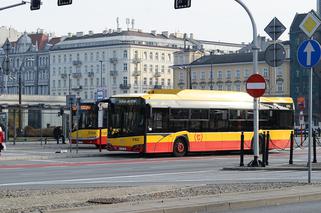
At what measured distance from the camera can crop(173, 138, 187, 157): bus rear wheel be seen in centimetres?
3353

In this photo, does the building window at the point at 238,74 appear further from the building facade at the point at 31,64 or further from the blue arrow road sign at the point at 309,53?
the blue arrow road sign at the point at 309,53

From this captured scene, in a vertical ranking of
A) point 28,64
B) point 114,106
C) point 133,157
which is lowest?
point 133,157

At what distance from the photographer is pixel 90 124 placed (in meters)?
44.0

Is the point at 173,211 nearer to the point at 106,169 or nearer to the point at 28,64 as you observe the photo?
the point at 106,169

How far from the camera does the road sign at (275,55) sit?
23.7 metres

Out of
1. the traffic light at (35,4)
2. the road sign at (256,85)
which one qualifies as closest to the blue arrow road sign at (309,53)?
the road sign at (256,85)

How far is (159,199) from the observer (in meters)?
13.6

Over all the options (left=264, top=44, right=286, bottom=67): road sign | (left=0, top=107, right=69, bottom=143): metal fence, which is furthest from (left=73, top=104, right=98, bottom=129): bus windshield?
(left=264, top=44, right=286, bottom=67): road sign

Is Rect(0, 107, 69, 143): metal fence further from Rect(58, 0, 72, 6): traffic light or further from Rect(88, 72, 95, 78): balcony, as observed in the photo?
Rect(88, 72, 95, 78): balcony

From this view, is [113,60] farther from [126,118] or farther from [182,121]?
[126,118]

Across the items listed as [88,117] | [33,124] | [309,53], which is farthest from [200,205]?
[33,124]

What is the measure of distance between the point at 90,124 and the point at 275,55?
71.8 feet

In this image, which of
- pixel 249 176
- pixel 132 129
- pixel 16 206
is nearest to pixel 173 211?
pixel 16 206

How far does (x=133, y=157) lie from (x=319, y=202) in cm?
2020
